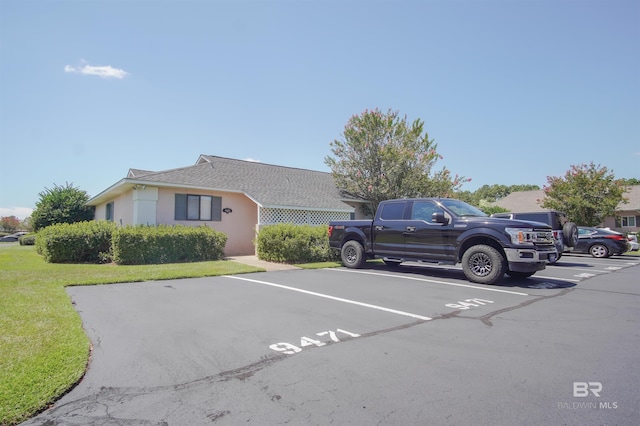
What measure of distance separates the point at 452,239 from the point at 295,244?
18.5 feet

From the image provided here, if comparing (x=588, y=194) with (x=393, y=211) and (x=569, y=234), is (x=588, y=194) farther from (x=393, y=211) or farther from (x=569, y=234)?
(x=393, y=211)

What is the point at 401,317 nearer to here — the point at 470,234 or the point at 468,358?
the point at 468,358

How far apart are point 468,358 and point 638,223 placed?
120 feet

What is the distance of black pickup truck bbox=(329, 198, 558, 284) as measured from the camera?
7.96 metres

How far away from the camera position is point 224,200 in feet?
53.7

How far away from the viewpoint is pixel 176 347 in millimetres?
4062

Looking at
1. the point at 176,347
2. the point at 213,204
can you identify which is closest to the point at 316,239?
the point at 213,204

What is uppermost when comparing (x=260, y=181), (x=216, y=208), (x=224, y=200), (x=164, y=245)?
(x=260, y=181)

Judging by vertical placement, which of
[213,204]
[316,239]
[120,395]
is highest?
[213,204]

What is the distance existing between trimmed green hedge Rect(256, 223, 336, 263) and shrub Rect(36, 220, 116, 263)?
225 inches

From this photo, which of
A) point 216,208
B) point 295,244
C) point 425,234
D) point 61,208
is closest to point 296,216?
point 216,208

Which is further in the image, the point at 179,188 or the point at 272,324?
the point at 179,188

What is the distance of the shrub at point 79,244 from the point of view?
1215 centimetres

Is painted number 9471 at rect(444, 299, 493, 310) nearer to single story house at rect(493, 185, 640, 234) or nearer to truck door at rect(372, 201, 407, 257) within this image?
truck door at rect(372, 201, 407, 257)
